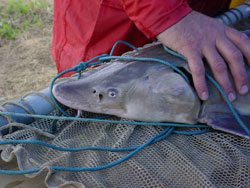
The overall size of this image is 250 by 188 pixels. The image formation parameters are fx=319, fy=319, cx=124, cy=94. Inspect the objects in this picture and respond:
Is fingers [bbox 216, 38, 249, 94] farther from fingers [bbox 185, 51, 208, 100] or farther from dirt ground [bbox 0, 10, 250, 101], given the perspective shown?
dirt ground [bbox 0, 10, 250, 101]

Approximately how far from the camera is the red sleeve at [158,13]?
4.74 ft

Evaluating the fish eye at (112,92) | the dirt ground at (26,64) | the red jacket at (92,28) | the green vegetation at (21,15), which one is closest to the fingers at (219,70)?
the fish eye at (112,92)

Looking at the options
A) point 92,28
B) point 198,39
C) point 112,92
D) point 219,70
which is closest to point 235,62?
point 219,70

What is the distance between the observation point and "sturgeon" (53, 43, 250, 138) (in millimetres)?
1331

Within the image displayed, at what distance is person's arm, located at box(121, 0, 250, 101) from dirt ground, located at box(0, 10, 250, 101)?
207 centimetres

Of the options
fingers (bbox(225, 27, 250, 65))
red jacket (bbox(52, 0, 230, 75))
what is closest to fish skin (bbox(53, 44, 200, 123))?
fingers (bbox(225, 27, 250, 65))

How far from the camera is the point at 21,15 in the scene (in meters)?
4.62

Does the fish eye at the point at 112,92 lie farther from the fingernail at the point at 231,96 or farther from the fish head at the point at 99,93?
the fingernail at the point at 231,96

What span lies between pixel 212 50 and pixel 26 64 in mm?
2877

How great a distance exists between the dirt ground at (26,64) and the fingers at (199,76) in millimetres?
2245

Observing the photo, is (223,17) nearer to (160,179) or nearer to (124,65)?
(124,65)

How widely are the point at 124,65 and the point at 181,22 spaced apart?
32cm

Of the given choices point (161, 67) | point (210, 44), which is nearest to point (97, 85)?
point (161, 67)

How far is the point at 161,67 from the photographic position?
142 centimetres
